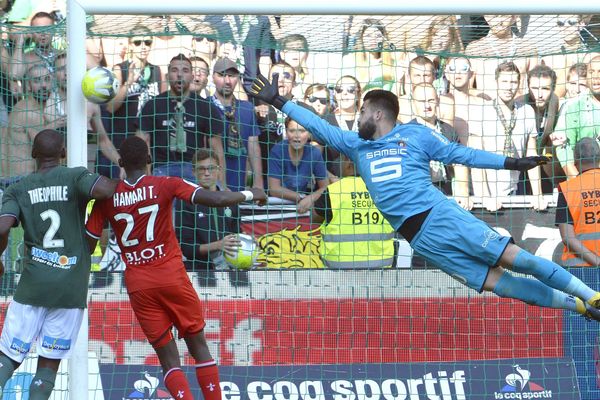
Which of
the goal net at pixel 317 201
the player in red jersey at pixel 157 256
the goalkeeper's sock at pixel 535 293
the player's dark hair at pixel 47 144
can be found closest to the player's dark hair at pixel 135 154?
→ the player in red jersey at pixel 157 256

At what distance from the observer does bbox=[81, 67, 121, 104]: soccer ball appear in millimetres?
7441

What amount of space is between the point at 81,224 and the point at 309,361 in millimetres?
2778

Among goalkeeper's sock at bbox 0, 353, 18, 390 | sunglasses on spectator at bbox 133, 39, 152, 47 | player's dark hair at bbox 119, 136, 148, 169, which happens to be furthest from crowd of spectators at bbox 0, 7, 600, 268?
goalkeeper's sock at bbox 0, 353, 18, 390

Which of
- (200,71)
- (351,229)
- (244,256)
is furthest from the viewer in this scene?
(200,71)

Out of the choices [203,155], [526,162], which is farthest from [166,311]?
[526,162]

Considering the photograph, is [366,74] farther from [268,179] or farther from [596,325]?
[596,325]

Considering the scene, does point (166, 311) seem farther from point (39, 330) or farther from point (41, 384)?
point (41, 384)

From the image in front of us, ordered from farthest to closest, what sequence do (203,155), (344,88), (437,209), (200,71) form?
(344,88) → (200,71) → (203,155) → (437,209)

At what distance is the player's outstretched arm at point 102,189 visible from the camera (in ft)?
22.9

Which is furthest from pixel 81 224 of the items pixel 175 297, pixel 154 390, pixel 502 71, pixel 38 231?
pixel 502 71

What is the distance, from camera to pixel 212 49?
32.1ft

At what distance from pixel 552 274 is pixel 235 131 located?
335 centimetres

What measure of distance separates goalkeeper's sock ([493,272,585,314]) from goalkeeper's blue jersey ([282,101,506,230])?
789 mm

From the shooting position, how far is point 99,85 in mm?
7434
